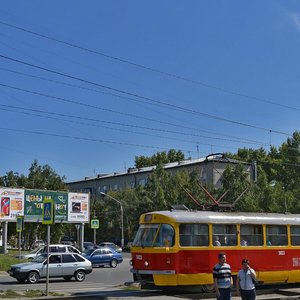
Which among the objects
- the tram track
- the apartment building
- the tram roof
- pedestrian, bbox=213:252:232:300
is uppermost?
the apartment building

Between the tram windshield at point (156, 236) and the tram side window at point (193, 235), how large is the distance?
377 mm

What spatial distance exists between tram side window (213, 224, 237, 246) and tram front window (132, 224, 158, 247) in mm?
2194

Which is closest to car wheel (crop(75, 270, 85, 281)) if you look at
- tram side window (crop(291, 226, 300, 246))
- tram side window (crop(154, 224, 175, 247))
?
tram side window (crop(154, 224, 175, 247))

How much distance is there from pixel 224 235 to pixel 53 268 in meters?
10.1

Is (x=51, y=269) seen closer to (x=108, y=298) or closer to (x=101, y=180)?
(x=108, y=298)

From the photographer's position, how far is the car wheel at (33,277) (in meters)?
24.7

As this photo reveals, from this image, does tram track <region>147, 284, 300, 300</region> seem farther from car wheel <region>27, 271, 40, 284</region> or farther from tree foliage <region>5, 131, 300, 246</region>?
tree foliage <region>5, 131, 300, 246</region>

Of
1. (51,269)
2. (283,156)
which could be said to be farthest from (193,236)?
(283,156)

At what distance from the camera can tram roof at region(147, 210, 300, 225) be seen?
61.5 ft

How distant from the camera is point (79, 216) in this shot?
5431cm

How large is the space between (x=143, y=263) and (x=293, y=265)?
647cm

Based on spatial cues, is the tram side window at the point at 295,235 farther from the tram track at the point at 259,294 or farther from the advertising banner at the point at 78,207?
the advertising banner at the point at 78,207

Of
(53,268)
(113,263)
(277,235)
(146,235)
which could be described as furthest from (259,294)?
(113,263)

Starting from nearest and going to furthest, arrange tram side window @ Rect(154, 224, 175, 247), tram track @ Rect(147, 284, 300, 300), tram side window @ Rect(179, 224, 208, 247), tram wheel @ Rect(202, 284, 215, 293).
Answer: tram track @ Rect(147, 284, 300, 300), tram side window @ Rect(154, 224, 175, 247), tram side window @ Rect(179, 224, 208, 247), tram wheel @ Rect(202, 284, 215, 293)
